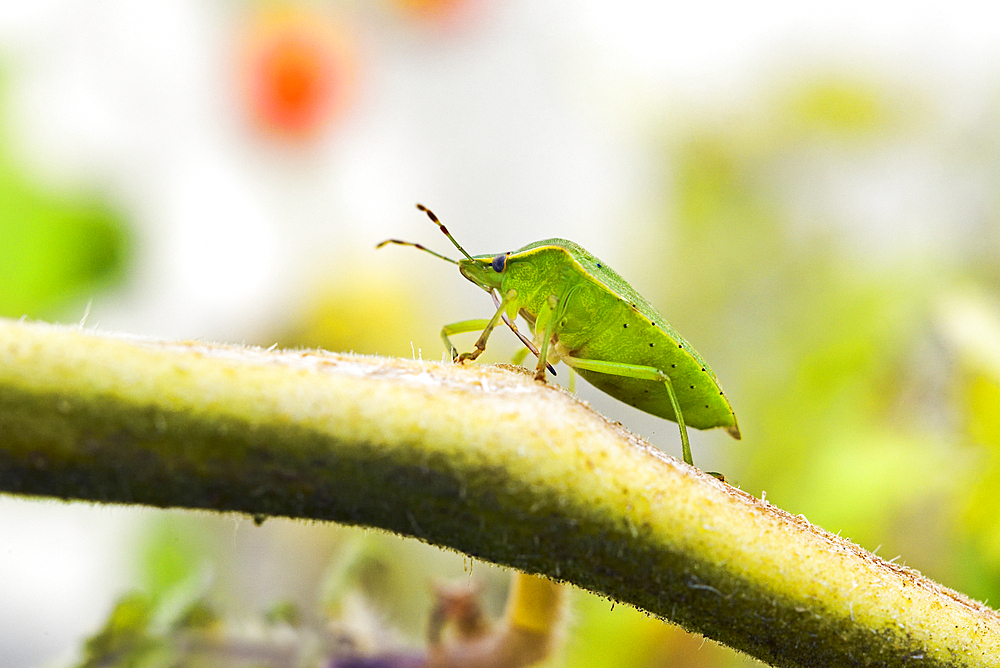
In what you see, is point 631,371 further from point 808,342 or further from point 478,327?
point 808,342

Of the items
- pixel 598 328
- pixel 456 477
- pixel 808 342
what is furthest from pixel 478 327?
pixel 808 342

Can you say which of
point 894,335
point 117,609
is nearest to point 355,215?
point 894,335

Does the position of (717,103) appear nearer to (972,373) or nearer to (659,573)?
(972,373)

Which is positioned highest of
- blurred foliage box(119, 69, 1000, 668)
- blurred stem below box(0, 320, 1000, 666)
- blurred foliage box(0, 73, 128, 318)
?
blurred stem below box(0, 320, 1000, 666)

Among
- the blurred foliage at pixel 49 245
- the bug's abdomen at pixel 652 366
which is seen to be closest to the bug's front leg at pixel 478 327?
the bug's abdomen at pixel 652 366

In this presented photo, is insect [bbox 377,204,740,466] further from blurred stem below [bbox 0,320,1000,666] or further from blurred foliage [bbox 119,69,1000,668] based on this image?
blurred stem below [bbox 0,320,1000,666]

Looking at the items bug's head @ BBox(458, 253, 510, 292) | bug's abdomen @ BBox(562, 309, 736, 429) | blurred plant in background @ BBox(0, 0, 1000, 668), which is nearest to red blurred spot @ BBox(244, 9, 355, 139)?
blurred plant in background @ BBox(0, 0, 1000, 668)

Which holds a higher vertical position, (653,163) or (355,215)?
(653,163)
